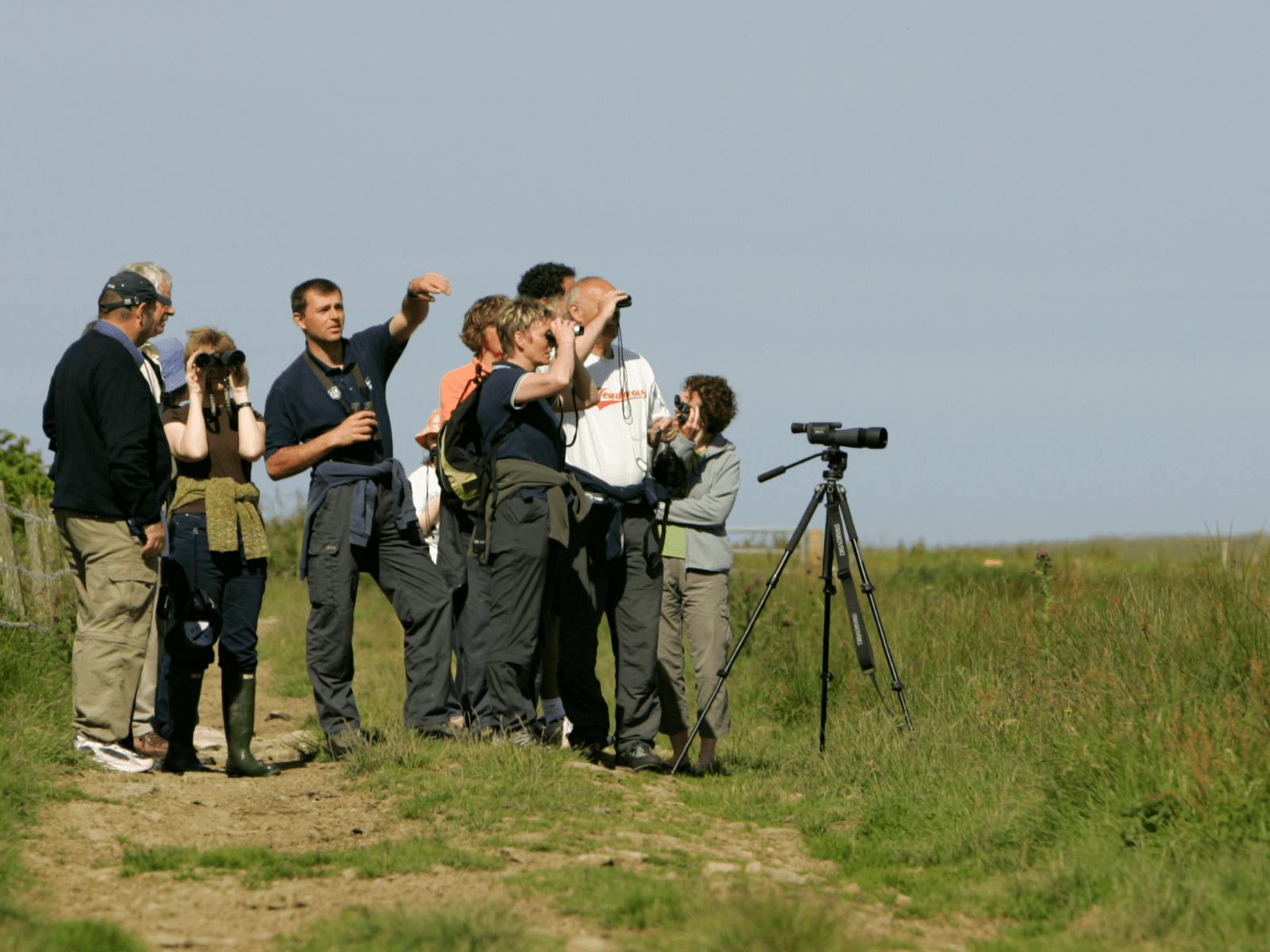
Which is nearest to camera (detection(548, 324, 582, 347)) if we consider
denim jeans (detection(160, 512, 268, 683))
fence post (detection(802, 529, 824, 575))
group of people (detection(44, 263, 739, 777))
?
group of people (detection(44, 263, 739, 777))

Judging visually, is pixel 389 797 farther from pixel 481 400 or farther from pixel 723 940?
pixel 723 940

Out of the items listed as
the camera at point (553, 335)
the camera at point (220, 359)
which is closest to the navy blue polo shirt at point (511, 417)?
the camera at point (553, 335)

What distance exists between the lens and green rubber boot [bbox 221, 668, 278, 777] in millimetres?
6922

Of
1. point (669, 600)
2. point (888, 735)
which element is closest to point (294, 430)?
point (669, 600)

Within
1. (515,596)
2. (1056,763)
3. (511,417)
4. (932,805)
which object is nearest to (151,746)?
(515,596)

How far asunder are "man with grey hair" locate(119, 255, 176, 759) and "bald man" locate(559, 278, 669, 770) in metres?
1.85

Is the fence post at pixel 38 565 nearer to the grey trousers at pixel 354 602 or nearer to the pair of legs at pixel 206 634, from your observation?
the pair of legs at pixel 206 634

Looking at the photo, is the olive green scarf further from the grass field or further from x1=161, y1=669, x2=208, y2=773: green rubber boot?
the grass field

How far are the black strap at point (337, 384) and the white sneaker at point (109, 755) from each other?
1.81 metres

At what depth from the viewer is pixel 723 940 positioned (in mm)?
3738

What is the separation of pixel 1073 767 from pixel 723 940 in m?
2.17

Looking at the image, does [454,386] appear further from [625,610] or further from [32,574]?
[32,574]

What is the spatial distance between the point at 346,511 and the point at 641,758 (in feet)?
5.78

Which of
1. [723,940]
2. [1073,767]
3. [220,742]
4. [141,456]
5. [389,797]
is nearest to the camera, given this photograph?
[723,940]
